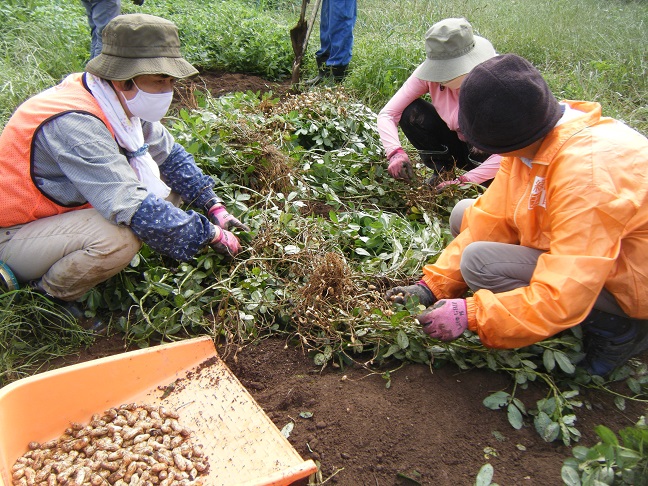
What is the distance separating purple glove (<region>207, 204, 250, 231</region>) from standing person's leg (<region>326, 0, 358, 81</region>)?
2900 millimetres

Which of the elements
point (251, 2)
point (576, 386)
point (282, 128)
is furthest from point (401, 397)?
point (251, 2)

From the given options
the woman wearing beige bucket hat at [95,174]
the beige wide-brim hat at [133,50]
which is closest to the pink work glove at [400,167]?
the woman wearing beige bucket hat at [95,174]

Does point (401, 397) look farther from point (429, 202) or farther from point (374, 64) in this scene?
point (374, 64)

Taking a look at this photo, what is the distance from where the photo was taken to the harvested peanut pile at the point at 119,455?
1.69 metres

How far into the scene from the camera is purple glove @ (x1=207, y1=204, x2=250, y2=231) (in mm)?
2660

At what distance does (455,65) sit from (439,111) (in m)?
0.43

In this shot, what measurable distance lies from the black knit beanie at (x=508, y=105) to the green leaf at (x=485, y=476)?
39.0 inches

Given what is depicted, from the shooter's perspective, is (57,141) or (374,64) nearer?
(57,141)

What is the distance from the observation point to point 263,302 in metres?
2.32

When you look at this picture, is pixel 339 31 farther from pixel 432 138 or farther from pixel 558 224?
pixel 558 224

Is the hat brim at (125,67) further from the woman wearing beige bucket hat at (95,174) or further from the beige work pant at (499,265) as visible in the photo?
the beige work pant at (499,265)

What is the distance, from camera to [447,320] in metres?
1.88

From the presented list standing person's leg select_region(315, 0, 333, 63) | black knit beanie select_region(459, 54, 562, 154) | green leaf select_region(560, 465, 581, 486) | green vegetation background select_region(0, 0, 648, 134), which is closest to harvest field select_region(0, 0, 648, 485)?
green leaf select_region(560, 465, 581, 486)

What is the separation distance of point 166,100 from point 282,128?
1.50 meters
